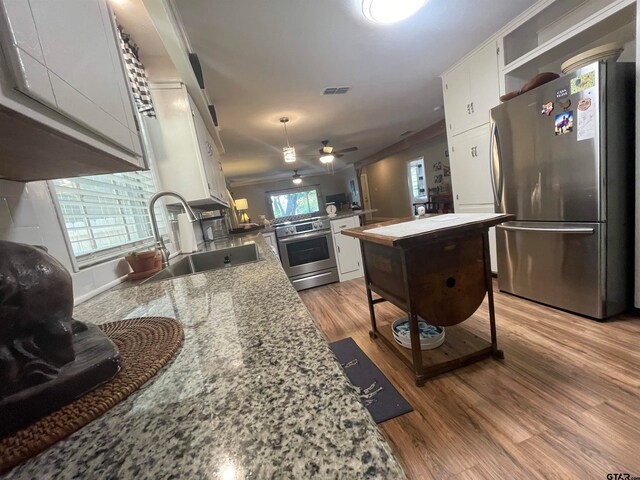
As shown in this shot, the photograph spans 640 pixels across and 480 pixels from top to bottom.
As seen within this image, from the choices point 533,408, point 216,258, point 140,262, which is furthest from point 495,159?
point 140,262

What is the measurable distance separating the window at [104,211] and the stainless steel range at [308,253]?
1829 mm

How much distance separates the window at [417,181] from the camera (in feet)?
24.4

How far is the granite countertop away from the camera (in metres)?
0.25

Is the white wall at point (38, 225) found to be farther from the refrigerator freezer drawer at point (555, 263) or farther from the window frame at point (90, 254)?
the refrigerator freezer drawer at point (555, 263)

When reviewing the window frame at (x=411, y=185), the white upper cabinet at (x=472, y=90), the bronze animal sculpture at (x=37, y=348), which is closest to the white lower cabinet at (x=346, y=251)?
the white upper cabinet at (x=472, y=90)

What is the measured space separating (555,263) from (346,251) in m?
2.25

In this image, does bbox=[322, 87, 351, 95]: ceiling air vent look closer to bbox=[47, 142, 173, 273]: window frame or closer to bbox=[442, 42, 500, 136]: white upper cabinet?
bbox=[442, 42, 500, 136]: white upper cabinet

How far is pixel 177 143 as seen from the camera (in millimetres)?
1944

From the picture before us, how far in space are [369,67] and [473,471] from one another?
10.1ft

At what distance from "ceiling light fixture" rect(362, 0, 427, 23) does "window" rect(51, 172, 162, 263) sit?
1874 mm

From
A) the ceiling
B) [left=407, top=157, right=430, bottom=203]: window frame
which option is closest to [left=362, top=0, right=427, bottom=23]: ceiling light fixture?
the ceiling

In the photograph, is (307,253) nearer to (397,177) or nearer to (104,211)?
(104,211)

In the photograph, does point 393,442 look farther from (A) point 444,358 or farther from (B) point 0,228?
(B) point 0,228

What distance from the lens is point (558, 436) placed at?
1.06 metres
